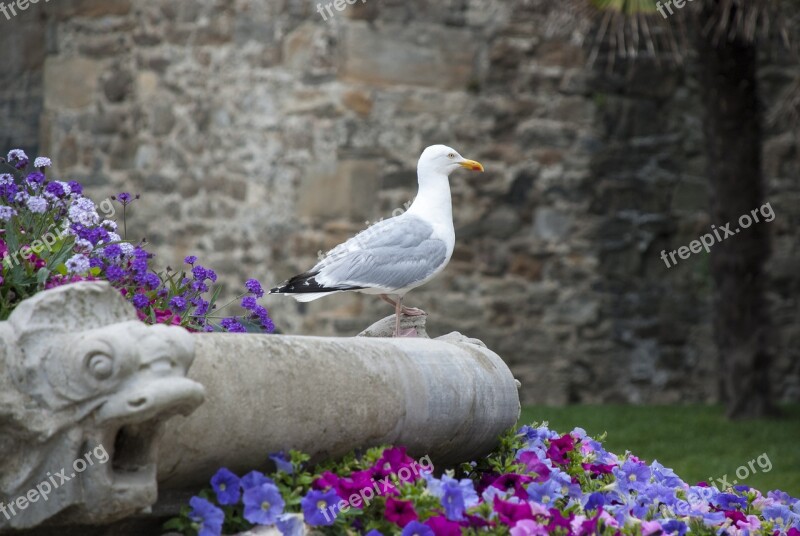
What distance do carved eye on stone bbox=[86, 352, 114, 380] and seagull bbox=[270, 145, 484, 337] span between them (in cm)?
156

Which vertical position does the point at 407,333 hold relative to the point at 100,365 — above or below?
below

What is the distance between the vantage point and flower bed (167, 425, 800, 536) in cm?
253


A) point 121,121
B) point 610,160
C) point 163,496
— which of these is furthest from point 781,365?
point 163,496

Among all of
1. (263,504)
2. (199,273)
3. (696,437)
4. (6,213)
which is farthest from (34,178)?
(696,437)

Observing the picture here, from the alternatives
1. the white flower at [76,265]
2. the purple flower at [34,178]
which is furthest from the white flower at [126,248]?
the white flower at [76,265]

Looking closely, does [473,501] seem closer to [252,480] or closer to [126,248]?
[252,480]

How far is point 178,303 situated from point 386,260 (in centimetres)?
80

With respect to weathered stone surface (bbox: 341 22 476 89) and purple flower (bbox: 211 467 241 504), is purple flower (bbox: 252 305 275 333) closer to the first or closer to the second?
purple flower (bbox: 211 467 241 504)

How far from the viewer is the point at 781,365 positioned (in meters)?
9.59

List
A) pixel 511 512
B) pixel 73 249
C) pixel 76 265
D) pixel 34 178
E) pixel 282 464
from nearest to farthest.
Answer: pixel 282 464 < pixel 511 512 < pixel 76 265 < pixel 73 249 < pixel 34 178

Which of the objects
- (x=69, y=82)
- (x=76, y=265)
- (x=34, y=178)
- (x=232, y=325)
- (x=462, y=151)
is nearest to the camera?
(x=76, y=265)

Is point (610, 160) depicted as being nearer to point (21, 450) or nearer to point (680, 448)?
point (680, 448)

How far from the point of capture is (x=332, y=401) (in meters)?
2.69

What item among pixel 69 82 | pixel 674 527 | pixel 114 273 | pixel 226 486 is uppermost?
pixel 69 82
